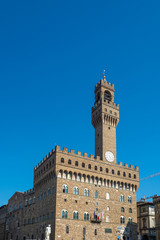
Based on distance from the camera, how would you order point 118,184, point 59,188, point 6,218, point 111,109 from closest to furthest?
point 59,188 < point 118,184 < point 111,109 < point 6,218

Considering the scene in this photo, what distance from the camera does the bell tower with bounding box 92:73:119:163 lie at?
70931 millimetres

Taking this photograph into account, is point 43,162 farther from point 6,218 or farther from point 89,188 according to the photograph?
point 6,218

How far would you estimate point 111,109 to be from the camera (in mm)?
76250

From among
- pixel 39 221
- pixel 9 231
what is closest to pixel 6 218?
pixel 9 231

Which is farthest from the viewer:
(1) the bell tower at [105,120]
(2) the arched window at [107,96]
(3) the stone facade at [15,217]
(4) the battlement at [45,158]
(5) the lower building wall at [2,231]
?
(5) the lower building wall at [2,231]

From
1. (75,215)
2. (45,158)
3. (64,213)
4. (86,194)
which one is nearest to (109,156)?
(86,194)

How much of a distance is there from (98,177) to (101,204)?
6076 mm

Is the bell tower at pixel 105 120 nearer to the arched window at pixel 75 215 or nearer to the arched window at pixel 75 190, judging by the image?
the arched window at pixel 75 190

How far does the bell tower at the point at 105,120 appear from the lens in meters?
70.9

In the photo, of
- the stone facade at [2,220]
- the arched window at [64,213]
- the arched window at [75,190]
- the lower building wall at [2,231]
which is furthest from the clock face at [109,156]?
the lower building wall at [2,231]

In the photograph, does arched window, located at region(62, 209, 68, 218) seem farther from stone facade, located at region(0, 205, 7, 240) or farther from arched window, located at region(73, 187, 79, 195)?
A: stone facade, located at region(0, 205, 7, 240)

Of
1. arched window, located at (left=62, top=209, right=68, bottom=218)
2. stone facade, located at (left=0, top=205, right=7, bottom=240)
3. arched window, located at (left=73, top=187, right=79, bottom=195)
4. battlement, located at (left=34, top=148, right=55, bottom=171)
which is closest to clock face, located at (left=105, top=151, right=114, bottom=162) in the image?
arched window, located at (left=73, top=187, right=79, bottom=195)

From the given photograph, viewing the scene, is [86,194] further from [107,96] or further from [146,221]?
[107,96]

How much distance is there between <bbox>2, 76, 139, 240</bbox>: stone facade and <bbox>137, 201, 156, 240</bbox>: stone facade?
12.2 m
